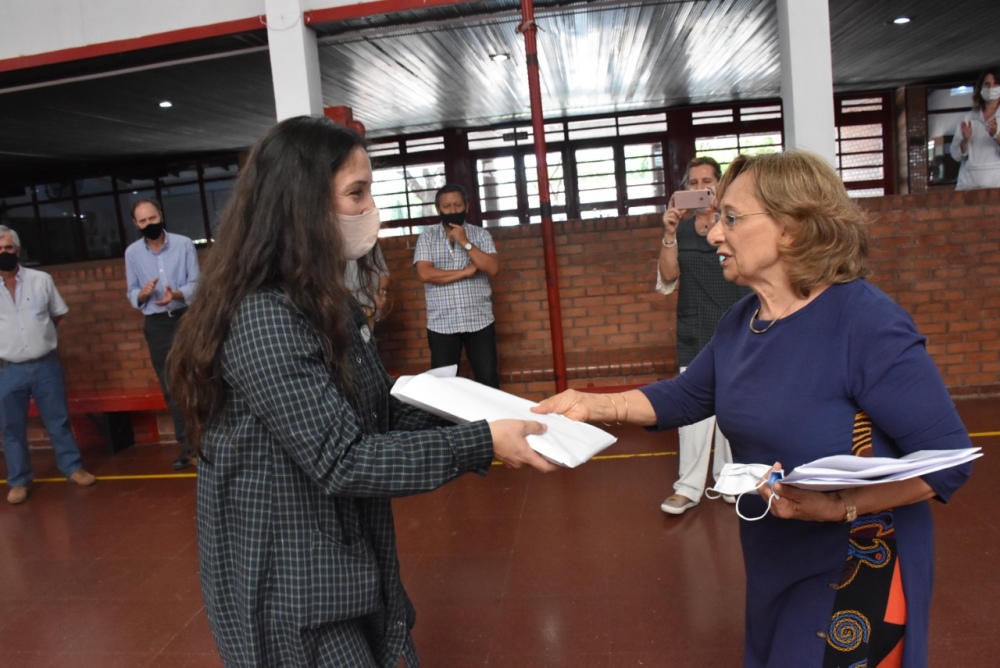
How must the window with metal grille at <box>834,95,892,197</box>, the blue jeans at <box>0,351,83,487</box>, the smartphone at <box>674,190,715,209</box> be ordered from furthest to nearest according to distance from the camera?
1. the window with metal grille at <box>834,95,892,197</box>
2. the blue jeans at <box>0,351,83,487</box>
3. the smartphone at <box>674,190,715,209</box>

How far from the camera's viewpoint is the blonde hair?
4.99 feet

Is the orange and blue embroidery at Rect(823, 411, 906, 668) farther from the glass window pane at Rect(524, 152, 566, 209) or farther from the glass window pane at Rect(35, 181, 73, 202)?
the glass window pane at Rect(35, 181, 73, 202)

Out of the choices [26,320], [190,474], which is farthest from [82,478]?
[26,320]

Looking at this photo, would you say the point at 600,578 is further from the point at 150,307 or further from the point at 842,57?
the point at 842,57

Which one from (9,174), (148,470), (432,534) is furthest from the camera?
(9,174)

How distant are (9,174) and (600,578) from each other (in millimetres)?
13231

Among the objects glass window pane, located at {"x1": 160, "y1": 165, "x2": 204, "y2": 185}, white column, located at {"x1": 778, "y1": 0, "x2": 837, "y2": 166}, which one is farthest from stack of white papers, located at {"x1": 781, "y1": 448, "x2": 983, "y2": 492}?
glass window pane, located at {"x1": 160, "y1": 165, "x2": 204, "y2": 185}

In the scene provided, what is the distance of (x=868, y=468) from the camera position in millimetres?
1233

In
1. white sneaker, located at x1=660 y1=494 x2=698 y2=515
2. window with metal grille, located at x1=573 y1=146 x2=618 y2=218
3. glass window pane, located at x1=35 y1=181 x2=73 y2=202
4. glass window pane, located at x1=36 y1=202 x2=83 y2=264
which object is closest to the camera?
white sneaker, located at x1=660 y1=494 x2=698 y2=515

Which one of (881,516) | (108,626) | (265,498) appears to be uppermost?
(265,498)

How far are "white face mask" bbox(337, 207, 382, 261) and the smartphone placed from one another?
8.23 feet

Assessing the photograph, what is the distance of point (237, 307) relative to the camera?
56.4 inches

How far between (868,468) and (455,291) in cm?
420

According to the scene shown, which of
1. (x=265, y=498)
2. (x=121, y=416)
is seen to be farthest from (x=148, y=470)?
(x=265, y=498)
